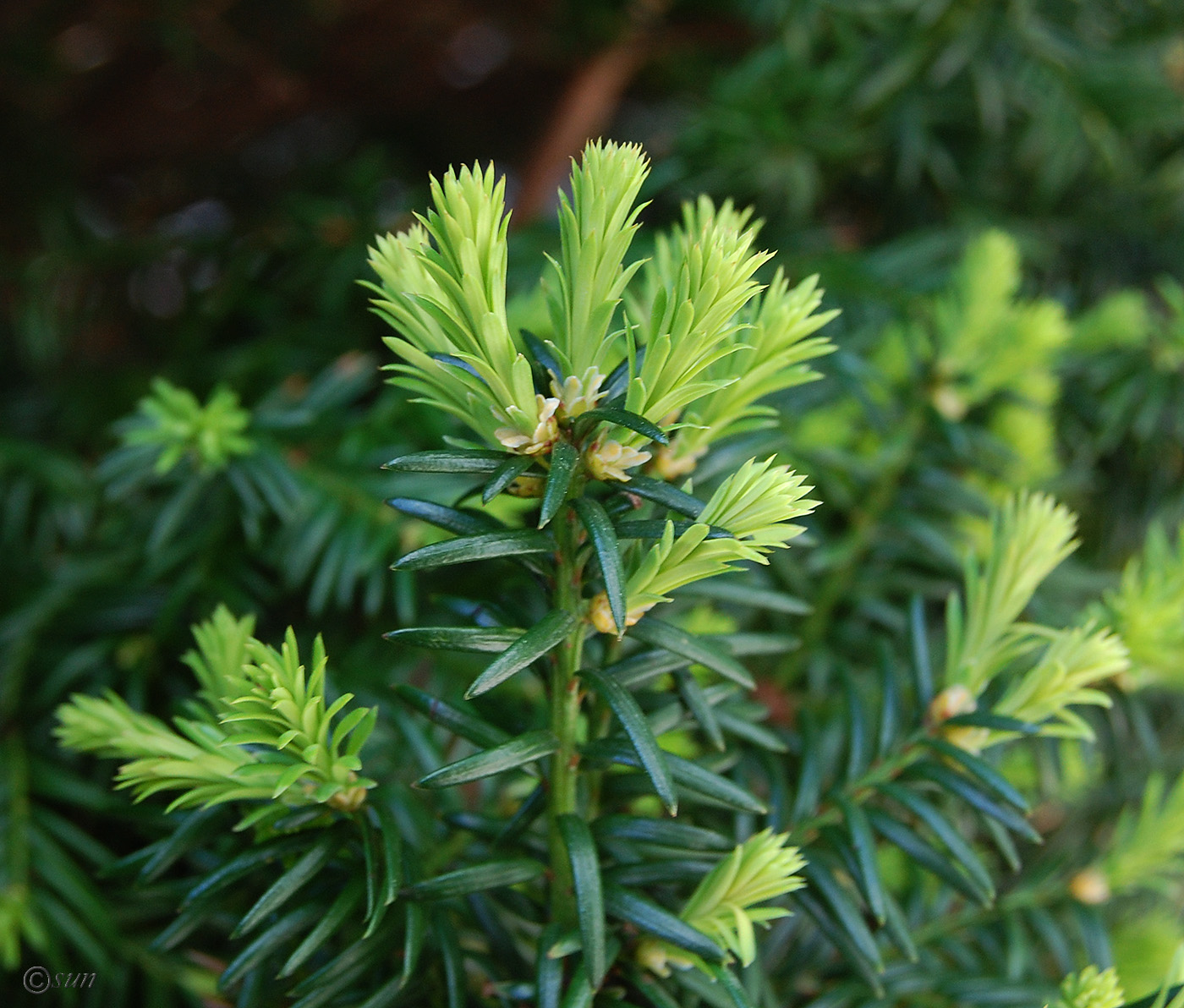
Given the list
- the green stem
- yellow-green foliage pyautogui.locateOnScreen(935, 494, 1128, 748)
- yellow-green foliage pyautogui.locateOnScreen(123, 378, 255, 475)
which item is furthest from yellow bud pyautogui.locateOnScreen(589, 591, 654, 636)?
yellow-green foliage pyautogui.locateOnScreen(123, 378, 255, 475)

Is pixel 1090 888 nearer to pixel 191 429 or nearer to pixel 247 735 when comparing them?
pixel 247 735

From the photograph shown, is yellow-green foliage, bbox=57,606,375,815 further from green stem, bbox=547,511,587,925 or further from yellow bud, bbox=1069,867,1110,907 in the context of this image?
yellow bud, bbox=1069,867,1110,907

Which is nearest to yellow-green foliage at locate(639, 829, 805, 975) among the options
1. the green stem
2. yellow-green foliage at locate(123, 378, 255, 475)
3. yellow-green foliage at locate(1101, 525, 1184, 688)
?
the green stem

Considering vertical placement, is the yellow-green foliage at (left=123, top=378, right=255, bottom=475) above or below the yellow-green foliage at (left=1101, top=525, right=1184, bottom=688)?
above

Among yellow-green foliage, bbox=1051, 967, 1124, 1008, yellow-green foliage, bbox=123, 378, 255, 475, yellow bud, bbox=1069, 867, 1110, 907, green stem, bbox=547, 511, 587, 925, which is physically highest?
yellow-green foliage, bbox=123, 378, 255, 475

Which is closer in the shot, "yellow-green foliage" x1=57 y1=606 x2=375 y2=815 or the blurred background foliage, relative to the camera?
"yellow-green foliage" x1=57 y1=606 x2=375 y2=815

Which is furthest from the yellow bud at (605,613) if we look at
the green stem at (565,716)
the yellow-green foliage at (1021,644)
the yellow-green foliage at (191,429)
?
the yellow-green foliage at (191,429)
